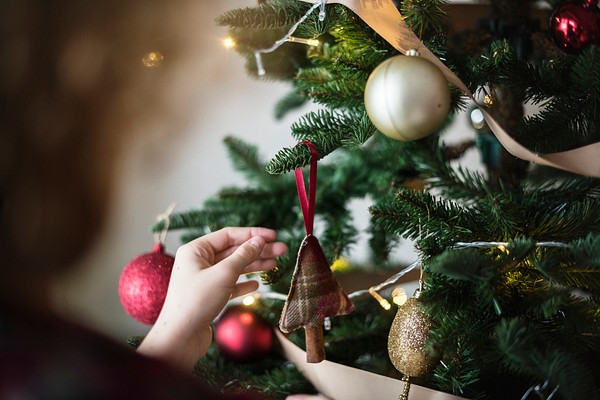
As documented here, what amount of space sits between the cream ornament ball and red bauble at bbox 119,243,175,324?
32cm

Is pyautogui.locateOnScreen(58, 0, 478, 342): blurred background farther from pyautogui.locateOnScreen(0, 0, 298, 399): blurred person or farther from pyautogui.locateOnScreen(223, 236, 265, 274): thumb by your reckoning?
pyautogui.locateOnScreen(223, 236, 265, 274): thumb

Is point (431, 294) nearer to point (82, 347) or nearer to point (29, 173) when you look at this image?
point (82, 347)

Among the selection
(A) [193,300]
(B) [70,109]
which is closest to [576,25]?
(A) [193,300]

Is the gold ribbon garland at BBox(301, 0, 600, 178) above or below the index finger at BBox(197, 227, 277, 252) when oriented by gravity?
above

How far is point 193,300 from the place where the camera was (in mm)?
532

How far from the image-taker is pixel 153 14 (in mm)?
1331

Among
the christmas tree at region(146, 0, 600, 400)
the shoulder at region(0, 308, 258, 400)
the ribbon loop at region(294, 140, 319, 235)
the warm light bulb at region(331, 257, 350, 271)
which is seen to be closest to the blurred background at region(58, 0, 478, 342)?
the warm light bulb at region(331, 257, 350, 271)

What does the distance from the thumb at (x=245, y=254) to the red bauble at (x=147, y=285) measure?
0.12 m

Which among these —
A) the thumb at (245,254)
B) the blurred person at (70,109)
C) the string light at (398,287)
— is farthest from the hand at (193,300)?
the blurred person at (70,109)

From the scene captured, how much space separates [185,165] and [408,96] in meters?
1.06

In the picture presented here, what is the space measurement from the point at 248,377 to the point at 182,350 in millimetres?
213

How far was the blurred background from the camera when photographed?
4.52ft

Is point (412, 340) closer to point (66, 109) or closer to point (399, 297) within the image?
point (399, 297)

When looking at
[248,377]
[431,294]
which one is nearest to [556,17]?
[431,294]
